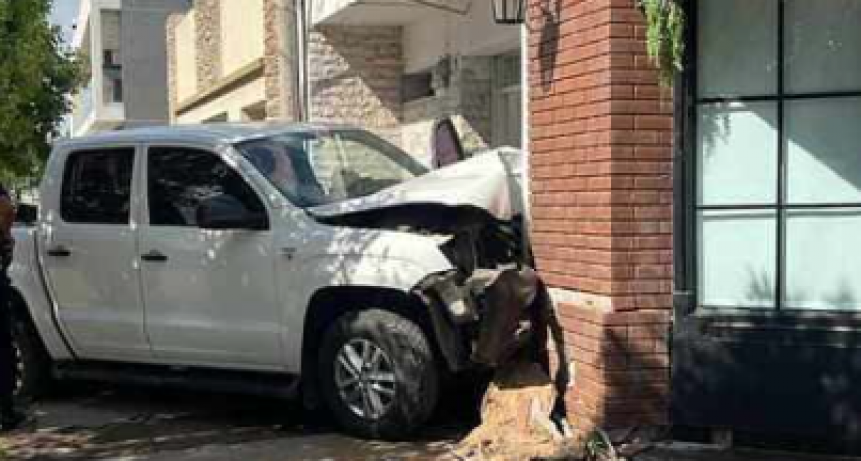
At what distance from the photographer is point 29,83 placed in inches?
520

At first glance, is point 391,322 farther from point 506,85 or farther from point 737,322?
point 506,85

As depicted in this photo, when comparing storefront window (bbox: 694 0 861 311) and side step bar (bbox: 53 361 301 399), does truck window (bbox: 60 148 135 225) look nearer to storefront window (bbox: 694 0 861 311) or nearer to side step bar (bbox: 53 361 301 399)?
side step bar (bbox: 53 361 301 399)

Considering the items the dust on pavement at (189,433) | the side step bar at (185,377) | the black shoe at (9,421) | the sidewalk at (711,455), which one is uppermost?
the side step bar at (185,377)

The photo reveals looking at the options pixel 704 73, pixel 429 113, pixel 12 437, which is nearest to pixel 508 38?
pixel 429 113

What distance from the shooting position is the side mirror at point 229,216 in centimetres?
746

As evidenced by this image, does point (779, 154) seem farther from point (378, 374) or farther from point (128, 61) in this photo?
point (128, 61)

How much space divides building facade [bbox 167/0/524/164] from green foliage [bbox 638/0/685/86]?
11.7 ft

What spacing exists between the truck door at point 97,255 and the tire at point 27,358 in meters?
0.42

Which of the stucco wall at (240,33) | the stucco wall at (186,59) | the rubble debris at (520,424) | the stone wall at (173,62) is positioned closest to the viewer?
the rubble debris at (520,424)

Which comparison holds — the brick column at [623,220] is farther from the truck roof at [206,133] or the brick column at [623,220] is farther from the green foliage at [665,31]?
the truck roof at [206,133]

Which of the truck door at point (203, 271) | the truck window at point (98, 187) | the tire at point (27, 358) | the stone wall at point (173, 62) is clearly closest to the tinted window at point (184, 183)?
the truck door at point (203, 271)

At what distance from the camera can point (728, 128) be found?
6.21 m

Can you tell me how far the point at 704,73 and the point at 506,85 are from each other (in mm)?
5628

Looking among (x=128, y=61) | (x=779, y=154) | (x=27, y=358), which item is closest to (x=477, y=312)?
(x=779, y=154)
